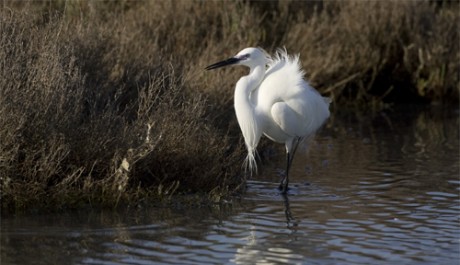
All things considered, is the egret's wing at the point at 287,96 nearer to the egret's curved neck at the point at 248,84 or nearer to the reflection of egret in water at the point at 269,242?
the egret's curved neck at the point at 248,84

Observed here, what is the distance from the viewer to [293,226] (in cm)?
681

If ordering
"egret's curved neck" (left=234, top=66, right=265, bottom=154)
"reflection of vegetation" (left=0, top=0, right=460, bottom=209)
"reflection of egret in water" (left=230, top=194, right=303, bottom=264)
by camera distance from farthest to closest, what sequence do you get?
"egret's curved neck" (left=234, top=66, right=265, bottom=154), "reflection of vegetation" (left=0, top=0, right=460, bottom=209), "reflection of egret in water" (left=230, top=194, right=303, bottom=264)

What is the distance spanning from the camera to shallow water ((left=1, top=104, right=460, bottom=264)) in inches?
231

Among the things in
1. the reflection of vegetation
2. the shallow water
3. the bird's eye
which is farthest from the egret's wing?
the shallow water

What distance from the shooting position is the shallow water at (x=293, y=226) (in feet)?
19.3

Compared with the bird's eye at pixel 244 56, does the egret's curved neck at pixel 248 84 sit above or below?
below

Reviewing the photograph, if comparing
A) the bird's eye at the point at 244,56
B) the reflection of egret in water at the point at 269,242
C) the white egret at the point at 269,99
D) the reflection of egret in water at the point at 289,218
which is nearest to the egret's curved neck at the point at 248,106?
the white egret at the point at 269,99

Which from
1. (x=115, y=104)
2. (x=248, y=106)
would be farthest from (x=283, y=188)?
(x=115, y=104)

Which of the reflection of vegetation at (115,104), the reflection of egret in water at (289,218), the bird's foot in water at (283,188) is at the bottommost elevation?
the reflection of egret in water at (289,218)

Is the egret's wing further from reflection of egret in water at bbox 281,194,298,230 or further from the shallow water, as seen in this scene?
reflection of egret in water at bbox 281,194,298,230

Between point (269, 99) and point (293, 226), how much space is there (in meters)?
1.70

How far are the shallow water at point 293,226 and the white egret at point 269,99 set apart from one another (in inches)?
19.6

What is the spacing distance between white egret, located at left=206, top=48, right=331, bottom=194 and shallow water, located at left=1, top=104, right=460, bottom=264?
0.50 metres

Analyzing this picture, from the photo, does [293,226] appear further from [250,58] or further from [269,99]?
[250,58]
